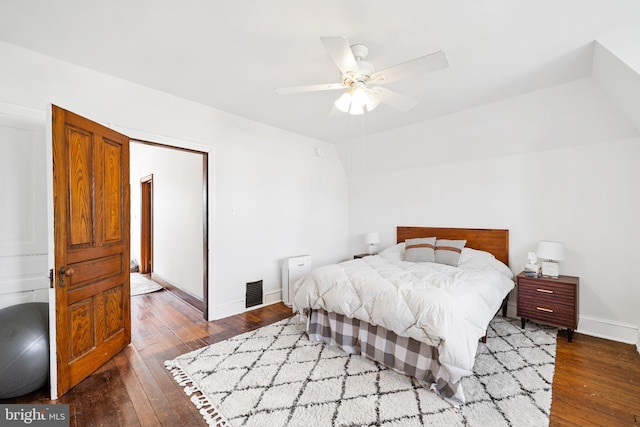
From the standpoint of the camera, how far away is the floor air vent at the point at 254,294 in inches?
152

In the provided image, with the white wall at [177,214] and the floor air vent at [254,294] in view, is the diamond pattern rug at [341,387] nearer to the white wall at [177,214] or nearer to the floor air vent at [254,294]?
the floor air vent at [254,294]

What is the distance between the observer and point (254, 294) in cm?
392

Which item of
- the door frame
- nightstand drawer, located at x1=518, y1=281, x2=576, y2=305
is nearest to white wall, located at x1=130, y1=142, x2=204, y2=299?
the door frame

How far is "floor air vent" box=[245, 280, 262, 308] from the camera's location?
12.6 feet

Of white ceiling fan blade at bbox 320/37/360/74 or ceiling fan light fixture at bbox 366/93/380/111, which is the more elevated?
white ceiling fan blade at bbox 320/37/360/74

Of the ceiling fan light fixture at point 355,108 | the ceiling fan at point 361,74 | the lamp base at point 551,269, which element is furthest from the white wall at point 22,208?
the lamp base at point 551,269

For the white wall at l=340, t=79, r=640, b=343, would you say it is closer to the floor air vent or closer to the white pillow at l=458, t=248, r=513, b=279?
the white pillow at l=458, t=248, r=513, b=279

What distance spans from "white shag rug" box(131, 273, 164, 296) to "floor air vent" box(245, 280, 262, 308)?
6.78 feet

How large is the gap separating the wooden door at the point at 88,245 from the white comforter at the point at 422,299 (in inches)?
69.1


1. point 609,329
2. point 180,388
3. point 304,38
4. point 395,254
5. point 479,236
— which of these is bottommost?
point 180,388

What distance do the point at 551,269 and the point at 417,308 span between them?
2088mm

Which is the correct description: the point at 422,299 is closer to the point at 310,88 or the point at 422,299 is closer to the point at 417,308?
the point at 417,308

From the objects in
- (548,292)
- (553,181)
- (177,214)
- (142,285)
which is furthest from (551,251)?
(142,285)

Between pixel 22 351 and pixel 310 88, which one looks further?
pixel 310 88
